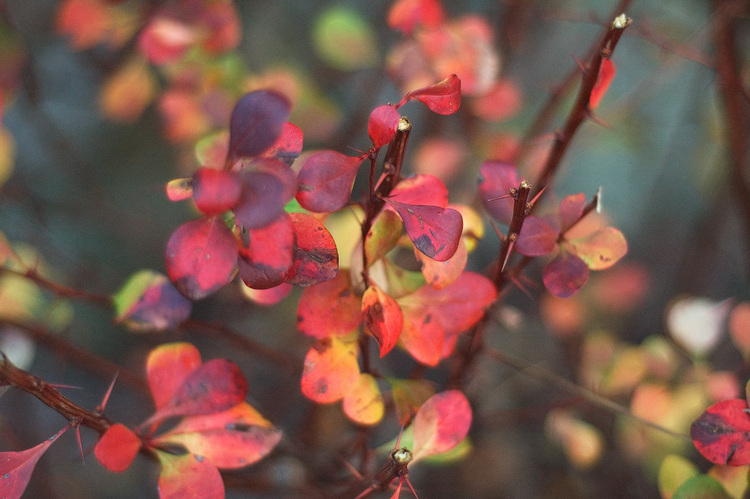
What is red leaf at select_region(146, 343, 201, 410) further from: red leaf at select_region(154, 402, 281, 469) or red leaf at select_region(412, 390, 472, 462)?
red leaf at select_region(412, 390, 472, 462)

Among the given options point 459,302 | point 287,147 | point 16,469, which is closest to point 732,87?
point 459,302

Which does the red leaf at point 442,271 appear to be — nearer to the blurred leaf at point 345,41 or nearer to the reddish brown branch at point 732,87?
the reddish brown branch at point 732,87

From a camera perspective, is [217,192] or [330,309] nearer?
[217,192]

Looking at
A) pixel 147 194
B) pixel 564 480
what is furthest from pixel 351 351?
pixel 147 194

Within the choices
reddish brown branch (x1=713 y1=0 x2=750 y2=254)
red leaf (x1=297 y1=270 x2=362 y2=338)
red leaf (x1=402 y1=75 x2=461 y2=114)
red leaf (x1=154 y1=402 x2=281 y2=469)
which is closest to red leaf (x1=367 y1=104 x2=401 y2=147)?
red leaf (x1=402 y1=75 x2=461 y2=114)

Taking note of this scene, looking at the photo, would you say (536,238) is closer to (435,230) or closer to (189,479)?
(435,230)

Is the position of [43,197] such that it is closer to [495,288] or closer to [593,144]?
[495,288]
